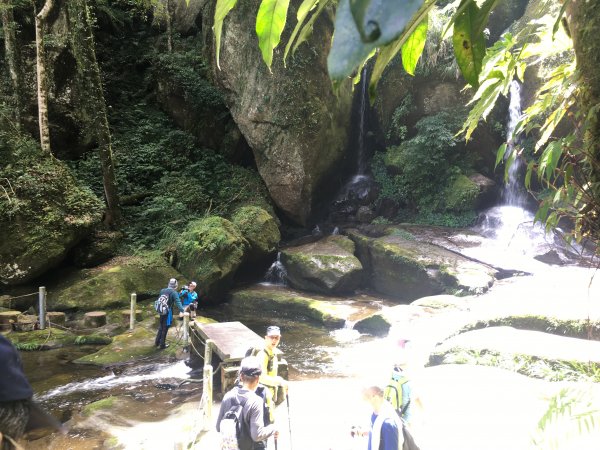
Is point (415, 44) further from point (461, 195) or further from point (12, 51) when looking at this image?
point (461, 195)

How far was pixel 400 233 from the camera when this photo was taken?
44.8ft

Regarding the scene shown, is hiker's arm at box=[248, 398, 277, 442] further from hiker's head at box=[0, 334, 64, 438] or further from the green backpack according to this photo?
hiker's head at box=[0, 334, 64, 438]

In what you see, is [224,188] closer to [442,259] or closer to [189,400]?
[442,259]

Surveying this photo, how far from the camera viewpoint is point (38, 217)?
33.0 feet

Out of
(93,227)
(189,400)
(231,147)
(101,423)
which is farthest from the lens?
(231,147)

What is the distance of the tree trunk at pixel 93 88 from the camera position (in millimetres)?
11180

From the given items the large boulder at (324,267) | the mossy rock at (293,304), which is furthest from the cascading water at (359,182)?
the mossy rock at (293,304)

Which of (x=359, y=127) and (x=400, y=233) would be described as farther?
(x=359, y=127)

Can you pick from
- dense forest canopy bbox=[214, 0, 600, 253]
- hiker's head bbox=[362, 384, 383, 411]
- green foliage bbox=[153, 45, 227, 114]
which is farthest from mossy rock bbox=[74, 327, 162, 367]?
green foliage bbox=[153, 45, 227, 114]

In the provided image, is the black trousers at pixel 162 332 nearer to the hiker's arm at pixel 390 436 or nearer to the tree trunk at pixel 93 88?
the tree trunk at pixel 93 88

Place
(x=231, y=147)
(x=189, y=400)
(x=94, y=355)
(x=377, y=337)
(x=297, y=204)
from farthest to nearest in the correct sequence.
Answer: (x=231, y=147), (x=297, y=204), (x=377, y=337), (x=94, y=355), (x=189, y=400)

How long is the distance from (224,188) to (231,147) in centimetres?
219

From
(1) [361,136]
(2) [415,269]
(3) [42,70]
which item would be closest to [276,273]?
(2) [415,269]

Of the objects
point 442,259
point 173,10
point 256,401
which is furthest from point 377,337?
point 173,10
